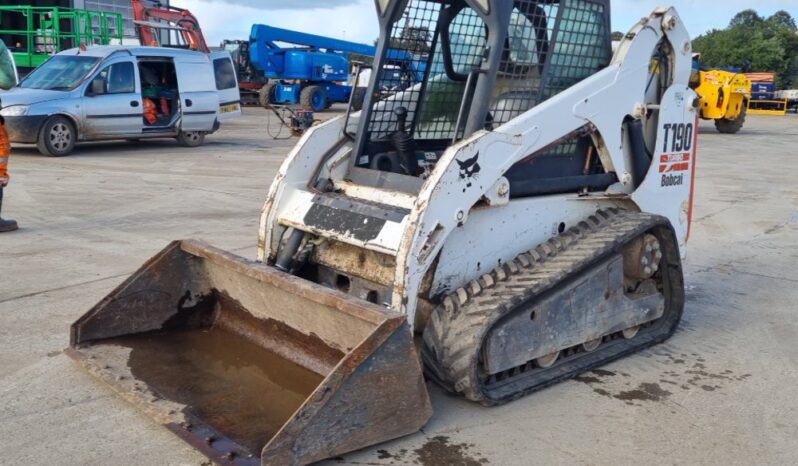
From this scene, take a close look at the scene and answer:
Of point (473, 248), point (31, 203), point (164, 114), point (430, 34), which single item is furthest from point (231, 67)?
point (473, 248)

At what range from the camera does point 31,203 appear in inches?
387

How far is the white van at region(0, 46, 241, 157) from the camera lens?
13672 mm

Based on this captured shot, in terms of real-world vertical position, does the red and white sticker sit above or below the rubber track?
above

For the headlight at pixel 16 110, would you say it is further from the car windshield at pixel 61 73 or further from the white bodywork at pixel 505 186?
the white bodywork at pixel 505 186

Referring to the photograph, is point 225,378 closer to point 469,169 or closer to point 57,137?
point 469,169

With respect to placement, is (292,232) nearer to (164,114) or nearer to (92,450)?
(92,450)

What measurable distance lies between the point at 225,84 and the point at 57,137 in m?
4.15

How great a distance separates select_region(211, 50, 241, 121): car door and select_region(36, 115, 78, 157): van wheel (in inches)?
136

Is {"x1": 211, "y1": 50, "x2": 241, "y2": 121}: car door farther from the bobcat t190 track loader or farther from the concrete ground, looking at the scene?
the bobcat t190 track loader

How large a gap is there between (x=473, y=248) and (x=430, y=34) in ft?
5.11

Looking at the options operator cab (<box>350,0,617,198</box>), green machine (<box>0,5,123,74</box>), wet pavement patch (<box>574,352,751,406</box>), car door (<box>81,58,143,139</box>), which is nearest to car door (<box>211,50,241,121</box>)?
car door (<box>81,58,143,139</box>)

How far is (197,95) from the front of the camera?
16.0 meters

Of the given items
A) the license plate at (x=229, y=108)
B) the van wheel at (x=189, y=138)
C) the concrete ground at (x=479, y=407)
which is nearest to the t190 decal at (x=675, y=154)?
the concrete ground at (x=479, y=407)

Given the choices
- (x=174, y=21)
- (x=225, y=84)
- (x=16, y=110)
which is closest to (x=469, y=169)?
(x=16, y=110)
